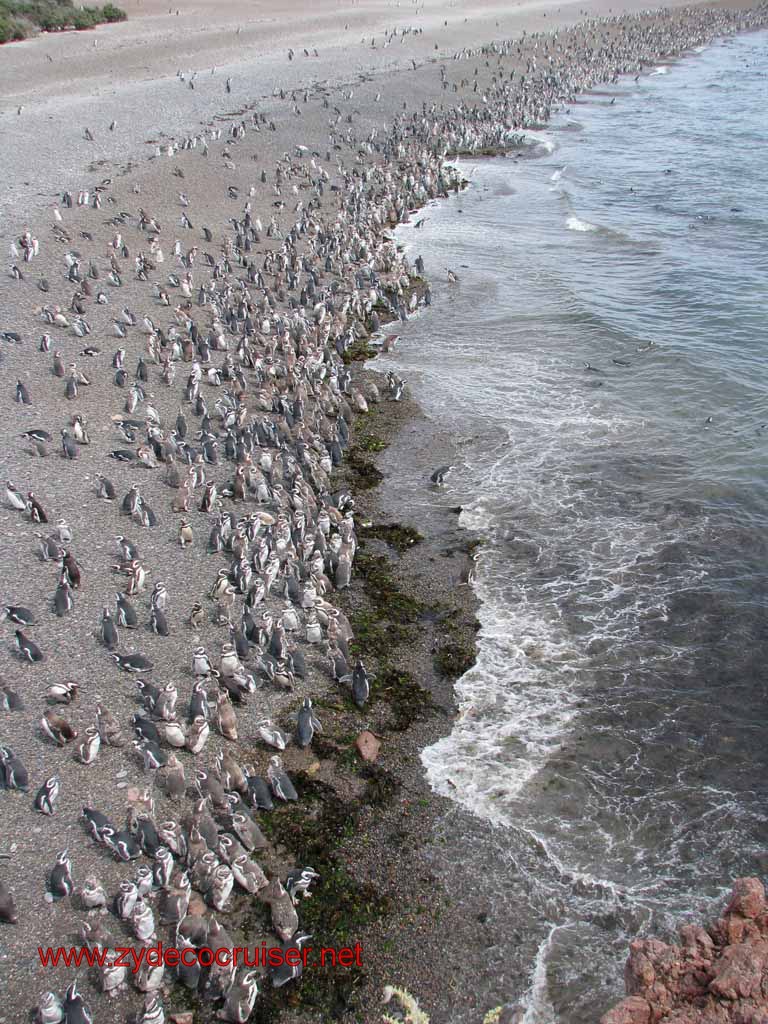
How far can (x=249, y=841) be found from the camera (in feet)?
35.3

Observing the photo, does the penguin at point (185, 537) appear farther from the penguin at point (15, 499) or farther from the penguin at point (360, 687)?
the penguin at point (360, 687)

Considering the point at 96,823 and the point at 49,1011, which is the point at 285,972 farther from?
the point at 96,823

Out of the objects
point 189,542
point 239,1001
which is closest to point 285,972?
point 239,1001

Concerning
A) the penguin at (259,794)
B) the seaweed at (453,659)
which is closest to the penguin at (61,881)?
the penguin at (259,794)

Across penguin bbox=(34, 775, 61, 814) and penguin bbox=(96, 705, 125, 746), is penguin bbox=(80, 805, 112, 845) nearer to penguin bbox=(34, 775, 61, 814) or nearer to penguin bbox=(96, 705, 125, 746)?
penguin bbox=(34, 775, 61, 814)

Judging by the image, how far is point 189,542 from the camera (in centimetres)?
1584

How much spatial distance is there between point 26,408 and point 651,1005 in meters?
17.5

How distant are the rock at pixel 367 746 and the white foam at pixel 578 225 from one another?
31.5 m

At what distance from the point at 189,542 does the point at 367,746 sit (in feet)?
18.8

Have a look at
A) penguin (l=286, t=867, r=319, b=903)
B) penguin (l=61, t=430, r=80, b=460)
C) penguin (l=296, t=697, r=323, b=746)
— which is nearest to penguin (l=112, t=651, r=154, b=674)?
penguin (l=296, t=697, r=323, b=746)

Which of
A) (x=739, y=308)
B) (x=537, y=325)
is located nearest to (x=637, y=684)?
(x=537, y=325)

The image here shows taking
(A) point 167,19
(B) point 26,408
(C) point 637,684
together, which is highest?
(A) point 167,19

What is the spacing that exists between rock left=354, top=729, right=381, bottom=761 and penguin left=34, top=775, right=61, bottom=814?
432 centimetres

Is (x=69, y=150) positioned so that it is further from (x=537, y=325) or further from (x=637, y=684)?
(x=637, y=684)
